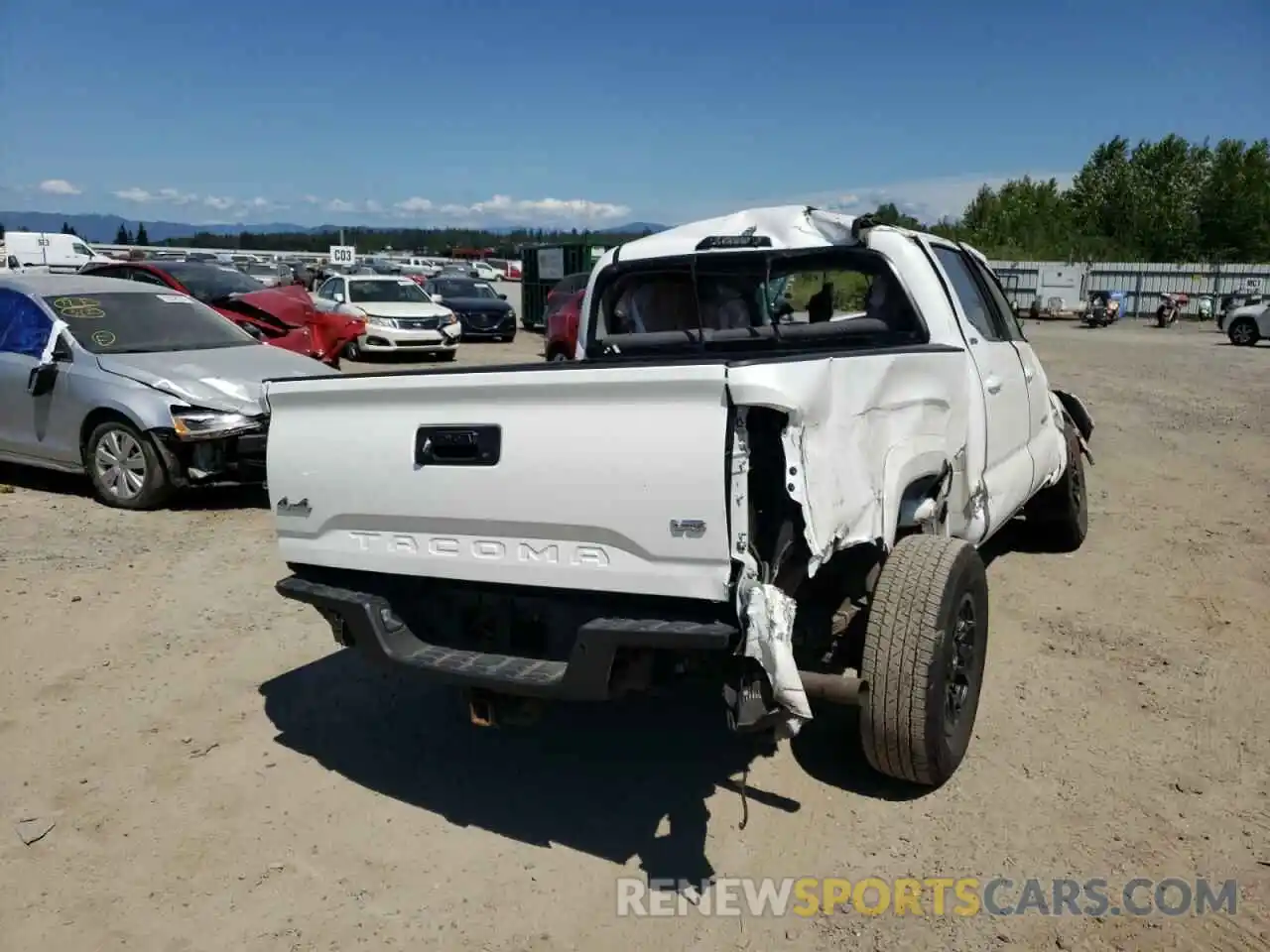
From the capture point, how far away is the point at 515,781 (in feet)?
12.7

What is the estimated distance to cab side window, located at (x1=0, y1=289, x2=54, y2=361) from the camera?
8047 mm

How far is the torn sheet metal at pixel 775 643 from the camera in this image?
2797 mm

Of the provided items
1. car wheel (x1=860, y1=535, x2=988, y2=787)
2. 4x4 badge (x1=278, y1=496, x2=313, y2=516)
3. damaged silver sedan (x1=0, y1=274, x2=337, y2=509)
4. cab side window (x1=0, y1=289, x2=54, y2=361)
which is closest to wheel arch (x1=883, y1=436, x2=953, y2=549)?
car wheel (x1=860, y1=535, x2=988, y2=787)

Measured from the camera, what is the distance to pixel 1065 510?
6551 mm

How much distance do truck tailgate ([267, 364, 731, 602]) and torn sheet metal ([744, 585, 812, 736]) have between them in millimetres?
125

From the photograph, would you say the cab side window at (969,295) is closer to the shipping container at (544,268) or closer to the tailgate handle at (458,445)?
the tailgate handle at (458,445)

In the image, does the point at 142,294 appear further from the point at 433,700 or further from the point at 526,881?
the point at 526,881

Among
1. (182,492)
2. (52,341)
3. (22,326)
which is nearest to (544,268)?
(22,326)

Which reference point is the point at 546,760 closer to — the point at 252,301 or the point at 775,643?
the point at 775,643

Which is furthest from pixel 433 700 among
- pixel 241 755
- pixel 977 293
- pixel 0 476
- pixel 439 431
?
pixel 0 476

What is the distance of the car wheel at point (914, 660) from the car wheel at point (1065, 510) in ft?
10.7

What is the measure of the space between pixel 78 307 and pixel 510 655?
663 cm

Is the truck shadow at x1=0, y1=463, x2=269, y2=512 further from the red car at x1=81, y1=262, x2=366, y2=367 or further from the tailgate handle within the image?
the tailgate handle

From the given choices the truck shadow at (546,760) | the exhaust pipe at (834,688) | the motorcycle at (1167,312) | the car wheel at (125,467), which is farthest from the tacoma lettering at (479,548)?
the motorcycle at (1167,312)
